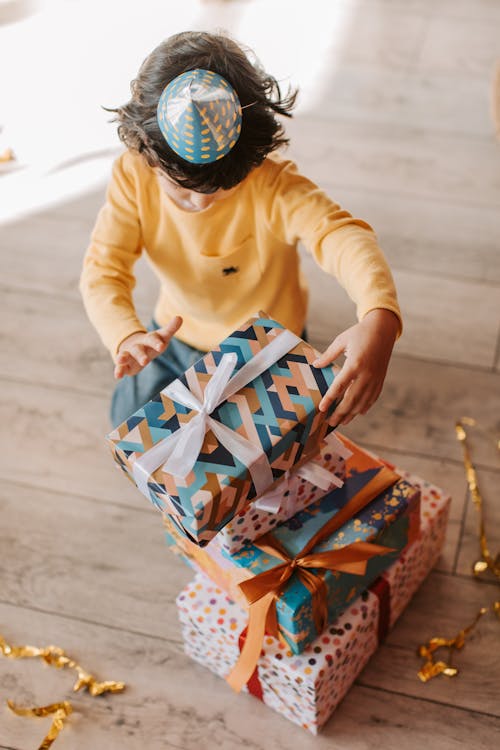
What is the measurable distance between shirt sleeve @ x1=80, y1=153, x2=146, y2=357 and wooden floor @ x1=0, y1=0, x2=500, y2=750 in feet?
1.16

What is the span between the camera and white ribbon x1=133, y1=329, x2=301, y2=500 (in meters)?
0.81

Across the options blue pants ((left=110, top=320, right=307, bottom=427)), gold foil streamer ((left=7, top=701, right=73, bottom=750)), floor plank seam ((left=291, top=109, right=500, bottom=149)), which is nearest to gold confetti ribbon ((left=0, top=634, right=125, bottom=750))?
gold foil streamer ((left=7, top=701, right=73, bottom=750))

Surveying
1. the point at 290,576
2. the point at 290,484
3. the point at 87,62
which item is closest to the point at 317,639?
the point at 290,576

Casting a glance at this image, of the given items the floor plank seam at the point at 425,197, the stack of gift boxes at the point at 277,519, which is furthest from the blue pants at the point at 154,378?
the floor plank seam at the point at 425,197

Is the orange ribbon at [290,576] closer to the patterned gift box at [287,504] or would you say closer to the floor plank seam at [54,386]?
the patterned gift box at [287,504]

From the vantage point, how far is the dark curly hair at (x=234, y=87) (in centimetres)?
89

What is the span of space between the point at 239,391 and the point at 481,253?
901 millimetres

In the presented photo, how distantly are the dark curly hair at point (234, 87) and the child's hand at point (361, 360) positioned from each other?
0.71 ft

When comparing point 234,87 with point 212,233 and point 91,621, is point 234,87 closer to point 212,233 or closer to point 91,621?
point 212,233

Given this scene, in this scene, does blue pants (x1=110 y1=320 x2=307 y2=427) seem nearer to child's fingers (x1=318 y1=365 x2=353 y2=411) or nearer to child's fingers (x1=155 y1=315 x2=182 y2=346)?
child's fingers (x1=155 y1=315 x2=182 y2=346)

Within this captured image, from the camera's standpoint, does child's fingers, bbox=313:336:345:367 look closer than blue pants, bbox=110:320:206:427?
Yes

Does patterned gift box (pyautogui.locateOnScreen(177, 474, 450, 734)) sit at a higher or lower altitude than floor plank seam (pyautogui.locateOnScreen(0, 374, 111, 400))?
higher

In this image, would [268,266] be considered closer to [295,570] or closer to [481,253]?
[295,570]

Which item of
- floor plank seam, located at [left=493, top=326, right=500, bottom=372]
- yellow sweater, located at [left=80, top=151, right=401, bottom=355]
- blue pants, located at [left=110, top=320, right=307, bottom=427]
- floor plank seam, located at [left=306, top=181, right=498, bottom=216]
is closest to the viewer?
yellow sweater, located at [left=80, top=151, right=401, bottom=355]
